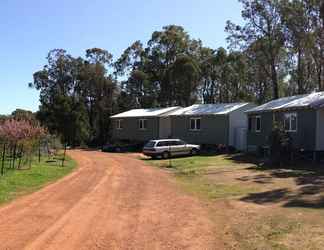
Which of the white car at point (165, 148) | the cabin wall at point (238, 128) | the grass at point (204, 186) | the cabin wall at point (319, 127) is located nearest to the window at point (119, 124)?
the cabin wall at point (238, 128)

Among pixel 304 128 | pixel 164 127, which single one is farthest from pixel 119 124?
pixel 304 128

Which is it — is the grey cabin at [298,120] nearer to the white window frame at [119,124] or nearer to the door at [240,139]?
the door at [240,139]

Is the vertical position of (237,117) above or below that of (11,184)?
above

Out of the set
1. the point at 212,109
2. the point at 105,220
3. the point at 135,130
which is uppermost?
the point at 212,109

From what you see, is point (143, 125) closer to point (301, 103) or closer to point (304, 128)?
point (301, 103)

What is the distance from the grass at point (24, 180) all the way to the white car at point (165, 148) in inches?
523

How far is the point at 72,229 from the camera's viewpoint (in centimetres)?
1051

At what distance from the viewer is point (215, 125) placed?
4519 cm

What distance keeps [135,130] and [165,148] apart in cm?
1794

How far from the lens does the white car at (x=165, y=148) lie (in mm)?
38812

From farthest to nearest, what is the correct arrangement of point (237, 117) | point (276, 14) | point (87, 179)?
point (276, 14) < point (237, 117) < point (87, 179)

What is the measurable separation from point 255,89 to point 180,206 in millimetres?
59762

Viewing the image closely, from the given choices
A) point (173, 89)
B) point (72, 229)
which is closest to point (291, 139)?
point (72, 229)

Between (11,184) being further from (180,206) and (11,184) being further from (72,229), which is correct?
(72,229)
